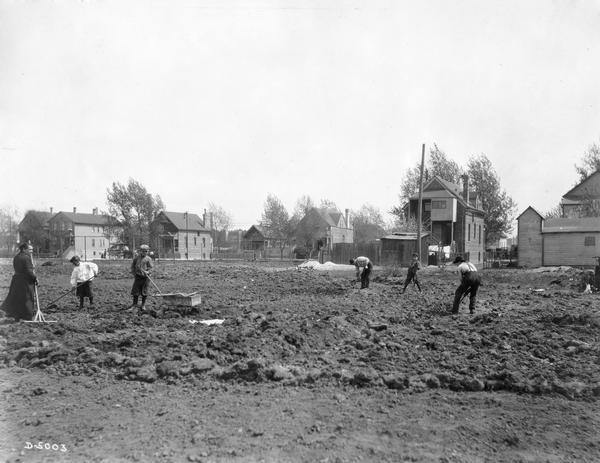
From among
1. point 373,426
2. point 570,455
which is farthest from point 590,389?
point 373,426

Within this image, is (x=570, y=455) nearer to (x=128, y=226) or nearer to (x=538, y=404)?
(x=538, y=404)

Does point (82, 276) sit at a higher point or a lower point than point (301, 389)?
higher

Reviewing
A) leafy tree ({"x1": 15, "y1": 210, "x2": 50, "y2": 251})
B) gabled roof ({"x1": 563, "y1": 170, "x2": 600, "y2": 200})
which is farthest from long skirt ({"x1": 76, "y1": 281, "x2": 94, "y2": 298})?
leafy tree ({"x1": 15, "y1": 210, "x2": 50, "y2": 251})

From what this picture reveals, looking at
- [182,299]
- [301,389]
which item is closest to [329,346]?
[301,389]

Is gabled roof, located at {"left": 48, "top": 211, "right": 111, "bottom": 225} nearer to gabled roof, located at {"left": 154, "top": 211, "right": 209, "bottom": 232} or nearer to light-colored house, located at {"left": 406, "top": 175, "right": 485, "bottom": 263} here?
gabled roof, located at {"left": 154, "top": 211, "right": 209, "bottom": 232}

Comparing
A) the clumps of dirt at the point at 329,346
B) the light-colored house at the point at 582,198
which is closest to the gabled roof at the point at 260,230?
the light-colored house at the point at 582,198

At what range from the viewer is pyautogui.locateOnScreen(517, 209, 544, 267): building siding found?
40125 millimetres

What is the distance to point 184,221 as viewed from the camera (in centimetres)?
6744

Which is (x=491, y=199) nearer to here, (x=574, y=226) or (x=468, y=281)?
(x=574, y=226)

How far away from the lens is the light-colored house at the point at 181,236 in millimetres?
60125

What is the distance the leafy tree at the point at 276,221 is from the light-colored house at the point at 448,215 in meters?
19.3

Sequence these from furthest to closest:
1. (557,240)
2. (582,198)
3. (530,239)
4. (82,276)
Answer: (582,198)
(530,239)
(557,240)
(82,276)

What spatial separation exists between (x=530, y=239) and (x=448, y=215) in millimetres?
8023

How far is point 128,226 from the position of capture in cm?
5856
